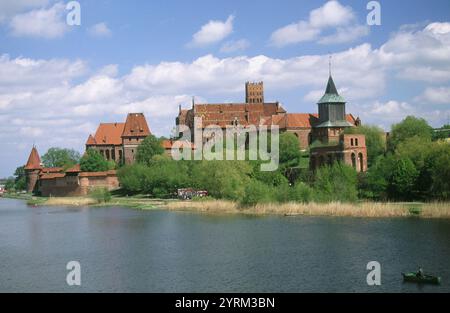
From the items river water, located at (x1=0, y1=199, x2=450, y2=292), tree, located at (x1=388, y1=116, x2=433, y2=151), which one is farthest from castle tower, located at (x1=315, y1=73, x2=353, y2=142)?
river water, located at (x1=0, y1=199, x2=450, y2=292)

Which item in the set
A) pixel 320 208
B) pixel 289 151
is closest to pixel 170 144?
pixel 289 151

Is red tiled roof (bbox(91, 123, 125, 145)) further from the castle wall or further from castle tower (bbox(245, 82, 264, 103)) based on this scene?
castle tower (bbox(245, 82, 264, 103))

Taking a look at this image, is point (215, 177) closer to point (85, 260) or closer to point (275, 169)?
point (275, 169)

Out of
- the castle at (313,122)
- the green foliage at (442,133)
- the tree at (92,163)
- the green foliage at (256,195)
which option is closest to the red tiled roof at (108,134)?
the castle at (313,122)

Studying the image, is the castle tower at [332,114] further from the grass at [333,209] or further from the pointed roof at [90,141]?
the pointed roof at [90,141]

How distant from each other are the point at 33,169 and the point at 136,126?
1911cm

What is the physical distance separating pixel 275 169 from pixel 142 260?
32.6m

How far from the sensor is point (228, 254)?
94.3 ft

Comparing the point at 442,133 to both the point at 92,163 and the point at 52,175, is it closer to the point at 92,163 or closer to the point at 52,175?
the point at 92,163

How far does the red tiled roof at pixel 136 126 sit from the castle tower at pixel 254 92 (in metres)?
21.0

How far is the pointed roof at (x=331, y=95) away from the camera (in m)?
73.4

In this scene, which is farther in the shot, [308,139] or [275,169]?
[308,139]
